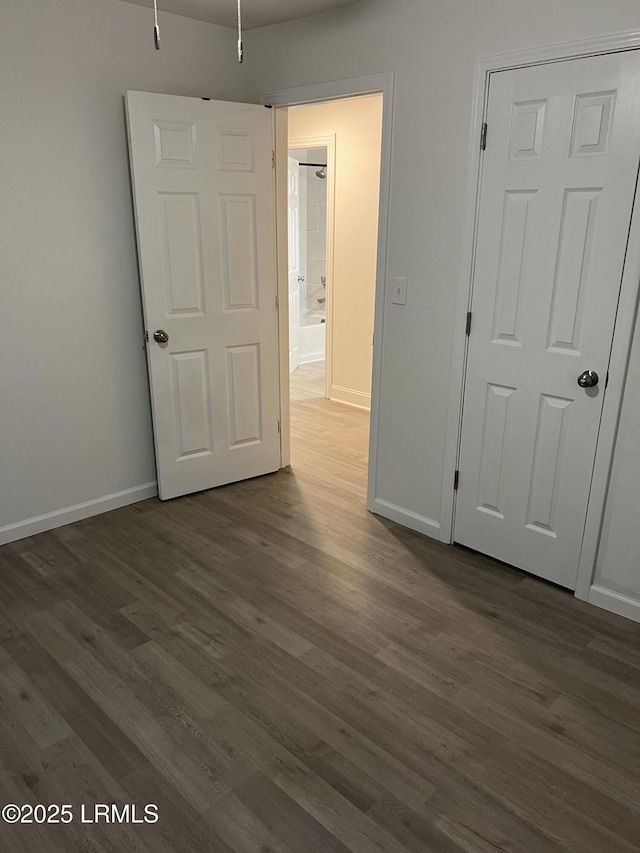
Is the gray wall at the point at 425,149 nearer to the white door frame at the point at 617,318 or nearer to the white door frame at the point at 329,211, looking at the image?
the white door frame at the point at 617,318

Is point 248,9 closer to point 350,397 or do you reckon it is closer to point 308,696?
point 308,696

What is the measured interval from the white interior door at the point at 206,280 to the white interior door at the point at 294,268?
303 cm

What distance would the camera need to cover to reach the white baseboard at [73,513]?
10.5 feet

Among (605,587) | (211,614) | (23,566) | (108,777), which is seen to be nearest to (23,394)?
(23,566)

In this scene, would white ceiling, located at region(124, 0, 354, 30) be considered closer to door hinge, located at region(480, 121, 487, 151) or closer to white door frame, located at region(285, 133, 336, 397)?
door hinge, located at region(480, 121, 487, 151)

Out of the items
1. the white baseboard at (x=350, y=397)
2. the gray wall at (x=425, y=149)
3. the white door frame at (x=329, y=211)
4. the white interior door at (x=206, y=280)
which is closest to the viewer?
the gray wall at (x=425, y=149)

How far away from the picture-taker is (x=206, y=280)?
3.43 m

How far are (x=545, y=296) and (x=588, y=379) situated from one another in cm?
37

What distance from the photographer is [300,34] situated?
3197mm

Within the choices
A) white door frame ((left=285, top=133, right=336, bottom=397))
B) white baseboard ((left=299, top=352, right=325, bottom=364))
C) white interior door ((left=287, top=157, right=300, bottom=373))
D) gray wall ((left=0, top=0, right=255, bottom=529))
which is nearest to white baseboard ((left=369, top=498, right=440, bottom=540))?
gray wall ((left=0, top=0, right=255, bottom=529))

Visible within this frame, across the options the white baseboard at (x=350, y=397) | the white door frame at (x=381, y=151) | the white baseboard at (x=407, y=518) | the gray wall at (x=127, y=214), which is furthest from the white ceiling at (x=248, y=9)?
the white baseboard at (x=350, y=397)

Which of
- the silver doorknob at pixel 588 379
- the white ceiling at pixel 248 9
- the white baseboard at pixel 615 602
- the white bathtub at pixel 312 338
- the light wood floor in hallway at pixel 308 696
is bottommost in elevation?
the light wood floor in hallway at pixel 308 696

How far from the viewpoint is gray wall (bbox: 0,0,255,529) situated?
2.86 m

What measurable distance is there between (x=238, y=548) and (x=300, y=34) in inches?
99.6
